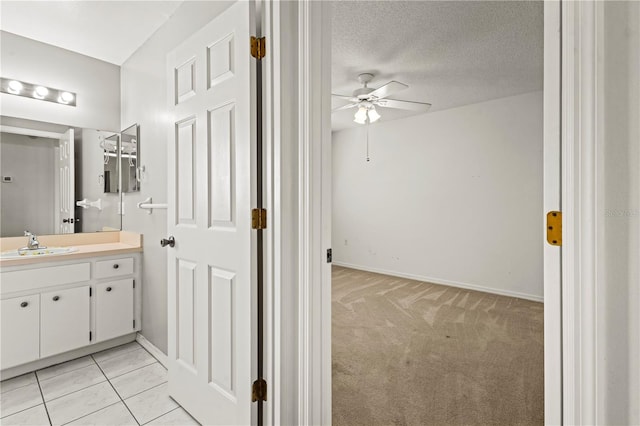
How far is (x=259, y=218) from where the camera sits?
Result: 1.42 metres

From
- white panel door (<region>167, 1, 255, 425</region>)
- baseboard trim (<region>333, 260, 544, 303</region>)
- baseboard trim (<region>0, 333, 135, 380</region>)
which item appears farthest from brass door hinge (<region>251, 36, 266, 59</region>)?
baseboard trim (<region>333, 260, 544, 303</region>)

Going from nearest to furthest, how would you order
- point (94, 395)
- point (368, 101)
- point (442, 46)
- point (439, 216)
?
point (94, 395) → point (442, 46) → point (368, 101) → point (439, 216)

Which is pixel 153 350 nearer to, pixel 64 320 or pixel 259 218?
pixel 64 320

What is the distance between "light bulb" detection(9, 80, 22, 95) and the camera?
2.47 m

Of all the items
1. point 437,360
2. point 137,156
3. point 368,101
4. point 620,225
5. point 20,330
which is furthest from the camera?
point 368,101

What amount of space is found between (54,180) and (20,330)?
1213 mm

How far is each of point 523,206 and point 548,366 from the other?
12.8 feet

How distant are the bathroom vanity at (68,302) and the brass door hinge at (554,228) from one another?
113 inches

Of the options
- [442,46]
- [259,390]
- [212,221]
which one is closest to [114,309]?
[212,221]

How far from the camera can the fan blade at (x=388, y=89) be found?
9.53 ft

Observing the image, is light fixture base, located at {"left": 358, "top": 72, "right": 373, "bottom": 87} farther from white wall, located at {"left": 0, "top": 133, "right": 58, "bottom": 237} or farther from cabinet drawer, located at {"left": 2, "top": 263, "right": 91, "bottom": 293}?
cabinet drawer, located at {"left": 2, "top": 263, "right": 91, "bottom": 293}

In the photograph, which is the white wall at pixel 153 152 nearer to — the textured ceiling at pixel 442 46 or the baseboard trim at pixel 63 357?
the baseboard trim at pixel 63 357

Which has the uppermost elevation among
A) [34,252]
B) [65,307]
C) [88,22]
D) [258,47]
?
[88,22]

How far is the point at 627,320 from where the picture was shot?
25.4 inches
